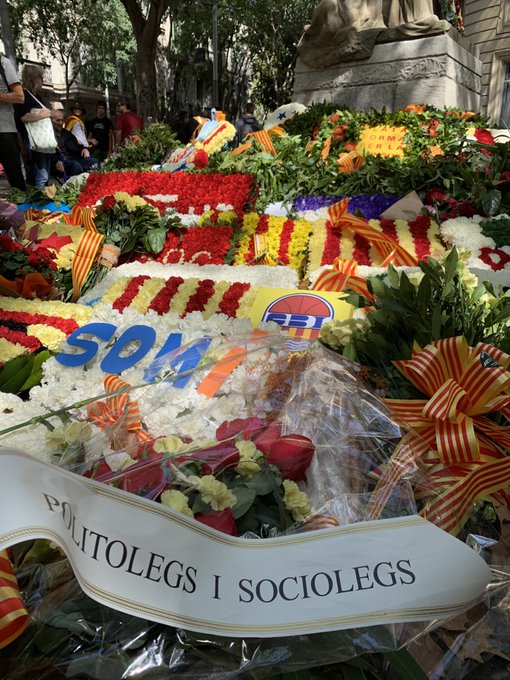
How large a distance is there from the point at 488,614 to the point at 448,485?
10.3 inches

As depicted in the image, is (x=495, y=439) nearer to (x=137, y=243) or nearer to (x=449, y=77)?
(x=137, y=243)

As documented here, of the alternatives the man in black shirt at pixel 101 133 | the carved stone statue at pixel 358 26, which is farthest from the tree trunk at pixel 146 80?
the carved stone statue at pixel 358 26

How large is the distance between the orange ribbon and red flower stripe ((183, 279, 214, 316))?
1.65 metres

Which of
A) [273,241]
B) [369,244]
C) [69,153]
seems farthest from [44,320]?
[69,153]

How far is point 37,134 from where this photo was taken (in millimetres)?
6945

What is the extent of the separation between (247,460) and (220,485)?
11cm

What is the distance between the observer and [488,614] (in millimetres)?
1033

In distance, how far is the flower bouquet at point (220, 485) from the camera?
0.91m

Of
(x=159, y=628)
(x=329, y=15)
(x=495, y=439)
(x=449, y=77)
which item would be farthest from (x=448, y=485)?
(x=329, y=15)

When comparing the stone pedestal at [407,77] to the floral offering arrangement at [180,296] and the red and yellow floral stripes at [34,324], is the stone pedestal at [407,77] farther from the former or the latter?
the red and yellow floral stripes at [34,324]

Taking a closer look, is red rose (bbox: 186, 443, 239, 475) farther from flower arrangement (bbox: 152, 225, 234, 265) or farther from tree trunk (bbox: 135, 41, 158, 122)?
tree trunk (bbox: 135, 41, 158, 122)

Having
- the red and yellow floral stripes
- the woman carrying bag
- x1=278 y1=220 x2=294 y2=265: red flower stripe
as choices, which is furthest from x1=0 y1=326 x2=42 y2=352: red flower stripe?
the woman carrying bag

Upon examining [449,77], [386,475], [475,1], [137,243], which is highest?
[475,1]

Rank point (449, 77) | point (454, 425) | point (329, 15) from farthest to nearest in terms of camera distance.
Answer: point (329, 15) < point (449, 77) < point (454, 425)
